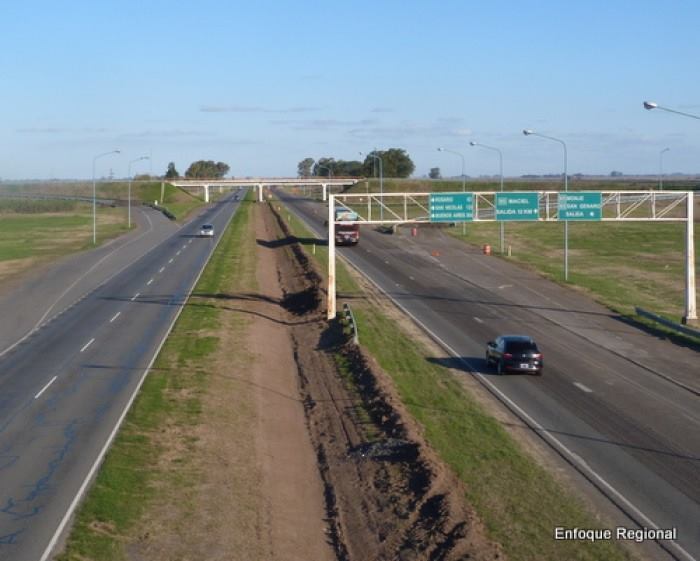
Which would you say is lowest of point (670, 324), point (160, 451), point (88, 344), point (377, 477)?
point (377, 477)

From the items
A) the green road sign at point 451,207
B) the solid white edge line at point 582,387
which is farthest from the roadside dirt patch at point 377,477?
the green road sign at point 451,207

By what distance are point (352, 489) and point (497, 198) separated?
30.2 metres

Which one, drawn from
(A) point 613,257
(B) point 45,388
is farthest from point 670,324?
(A) point 613,257

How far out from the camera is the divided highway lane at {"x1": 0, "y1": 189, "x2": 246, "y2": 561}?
711 inches

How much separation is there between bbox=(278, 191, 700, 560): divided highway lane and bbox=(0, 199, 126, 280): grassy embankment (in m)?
30.4

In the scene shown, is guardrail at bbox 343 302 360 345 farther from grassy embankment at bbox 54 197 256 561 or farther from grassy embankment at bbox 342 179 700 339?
grassy embankment at bbox 342 179 700 339

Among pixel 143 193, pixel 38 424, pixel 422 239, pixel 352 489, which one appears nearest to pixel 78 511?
pixel 352 489

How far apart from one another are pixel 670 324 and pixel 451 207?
11879 millimetres

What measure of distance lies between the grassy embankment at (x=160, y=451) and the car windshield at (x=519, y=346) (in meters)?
8.64

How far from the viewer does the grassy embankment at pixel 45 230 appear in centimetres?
7819

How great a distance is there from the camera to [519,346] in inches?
1277

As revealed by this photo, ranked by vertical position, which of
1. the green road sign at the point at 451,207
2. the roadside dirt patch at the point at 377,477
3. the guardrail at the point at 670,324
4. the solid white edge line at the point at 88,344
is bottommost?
the roadside dirt patch at the point at 377,477

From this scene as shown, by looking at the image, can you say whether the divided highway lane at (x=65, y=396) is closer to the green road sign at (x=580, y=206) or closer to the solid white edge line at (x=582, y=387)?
the solid white edge line at (x=582, y=387)

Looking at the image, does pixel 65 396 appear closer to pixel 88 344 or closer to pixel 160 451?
pixel 160 451
